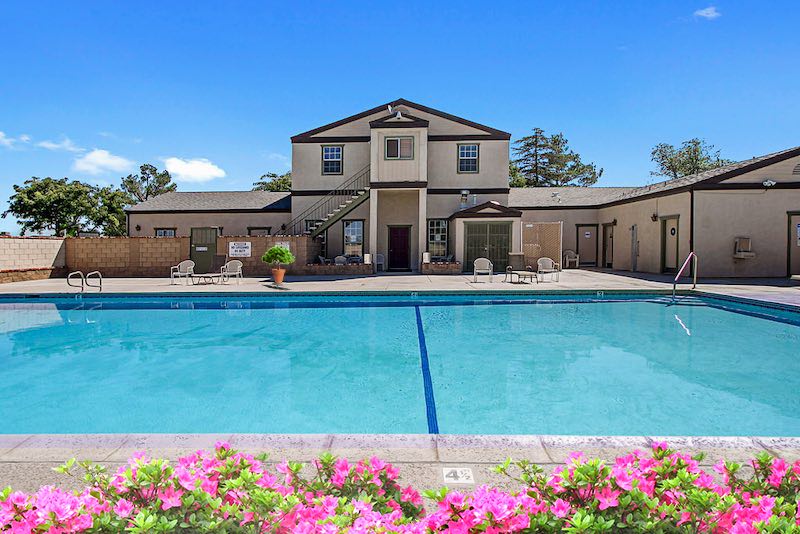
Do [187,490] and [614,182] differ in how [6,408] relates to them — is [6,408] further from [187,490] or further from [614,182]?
[614,182]

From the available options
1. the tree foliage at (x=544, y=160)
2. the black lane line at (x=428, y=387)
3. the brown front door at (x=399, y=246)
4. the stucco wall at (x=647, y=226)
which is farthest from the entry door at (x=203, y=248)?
the tree foliage at (x=544, y=160)

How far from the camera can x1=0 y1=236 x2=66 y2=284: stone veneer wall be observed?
694 inches

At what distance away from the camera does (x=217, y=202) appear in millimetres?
25672

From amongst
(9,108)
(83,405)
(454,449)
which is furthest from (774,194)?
(9,108)

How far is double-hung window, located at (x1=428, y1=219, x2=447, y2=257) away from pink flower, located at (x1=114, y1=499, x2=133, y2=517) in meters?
20.8

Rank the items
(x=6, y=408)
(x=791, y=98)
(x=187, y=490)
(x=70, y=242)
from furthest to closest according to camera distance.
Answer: (x=791, y=98) < (x=70, y=242) < (x=6, y=408) < (x=187, y=490)

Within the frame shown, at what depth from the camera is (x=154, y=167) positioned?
68.3 metres

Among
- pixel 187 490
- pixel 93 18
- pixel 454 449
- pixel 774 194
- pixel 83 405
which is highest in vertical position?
pixel 93 18

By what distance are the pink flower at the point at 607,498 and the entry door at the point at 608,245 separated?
25.6 meters

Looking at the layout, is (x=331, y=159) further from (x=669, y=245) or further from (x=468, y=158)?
(x=669, y=245)

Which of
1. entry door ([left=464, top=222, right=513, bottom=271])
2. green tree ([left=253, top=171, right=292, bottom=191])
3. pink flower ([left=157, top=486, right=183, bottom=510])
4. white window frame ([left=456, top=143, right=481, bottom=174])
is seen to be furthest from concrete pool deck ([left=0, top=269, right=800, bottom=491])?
green tree ([left=253, top=171, right=292, bottom=191])

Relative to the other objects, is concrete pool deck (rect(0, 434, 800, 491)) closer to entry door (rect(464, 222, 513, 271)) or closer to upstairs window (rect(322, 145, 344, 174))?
entry door (rect(464, 222, 513, 271))

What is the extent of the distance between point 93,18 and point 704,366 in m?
16.3

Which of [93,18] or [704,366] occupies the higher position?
[93,18]
